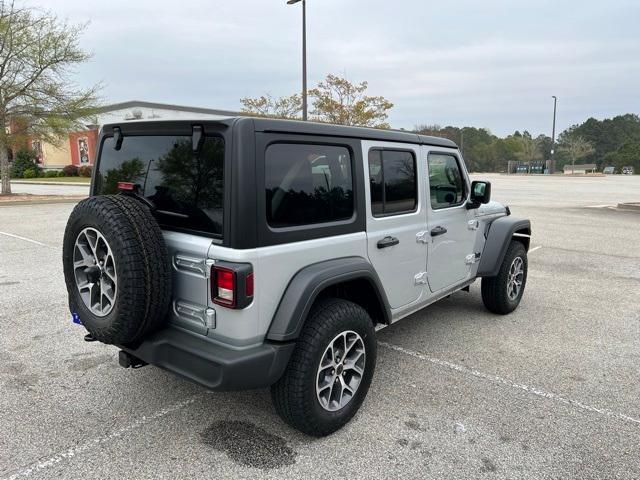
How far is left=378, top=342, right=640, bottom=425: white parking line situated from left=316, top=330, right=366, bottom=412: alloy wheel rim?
43.9 inches

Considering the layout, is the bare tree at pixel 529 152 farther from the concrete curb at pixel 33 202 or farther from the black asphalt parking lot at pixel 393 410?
the black asphalt parking lot at pixel 393 410

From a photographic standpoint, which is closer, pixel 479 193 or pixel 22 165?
pixel 479 193

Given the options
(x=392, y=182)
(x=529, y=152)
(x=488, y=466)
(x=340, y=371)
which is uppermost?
(x=529, y=152)

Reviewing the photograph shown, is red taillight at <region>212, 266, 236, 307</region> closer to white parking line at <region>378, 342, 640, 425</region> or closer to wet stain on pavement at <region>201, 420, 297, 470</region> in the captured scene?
wet stain on pavement at <region>201, 420, 297, 470</region>

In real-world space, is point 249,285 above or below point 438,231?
below

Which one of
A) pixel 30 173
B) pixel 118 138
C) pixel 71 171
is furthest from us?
pixel 71 171

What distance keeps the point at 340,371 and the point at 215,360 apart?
A: 84 centimetres

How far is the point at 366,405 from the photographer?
3.11 m

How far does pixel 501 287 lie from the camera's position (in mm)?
4730

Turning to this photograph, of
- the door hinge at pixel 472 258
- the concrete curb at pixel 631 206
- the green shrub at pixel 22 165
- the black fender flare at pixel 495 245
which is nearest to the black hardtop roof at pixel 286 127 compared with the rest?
the door hinge at pixel 472 258

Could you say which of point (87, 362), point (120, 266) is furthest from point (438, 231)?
point (87, 362)

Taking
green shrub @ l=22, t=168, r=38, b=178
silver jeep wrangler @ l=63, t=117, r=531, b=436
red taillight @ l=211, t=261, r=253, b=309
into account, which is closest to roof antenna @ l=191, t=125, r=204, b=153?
silver jeep wrangler @ l=63, t=117, r=531, b=436

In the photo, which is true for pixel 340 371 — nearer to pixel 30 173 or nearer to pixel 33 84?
pixel 33 84

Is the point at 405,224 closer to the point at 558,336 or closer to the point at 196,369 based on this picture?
the point at 196,369
